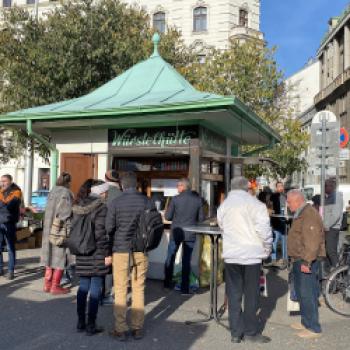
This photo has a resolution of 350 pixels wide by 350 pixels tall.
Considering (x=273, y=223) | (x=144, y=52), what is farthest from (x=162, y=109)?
(x=144, y=52)

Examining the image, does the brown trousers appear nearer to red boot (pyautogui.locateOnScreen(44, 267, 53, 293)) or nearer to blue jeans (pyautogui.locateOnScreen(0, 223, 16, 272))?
red boot (pyautogui.locateOnScreen(44, 267, 53, 293))

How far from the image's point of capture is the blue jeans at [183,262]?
23.0 ft

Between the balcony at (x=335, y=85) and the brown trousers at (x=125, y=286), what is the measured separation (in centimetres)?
3116

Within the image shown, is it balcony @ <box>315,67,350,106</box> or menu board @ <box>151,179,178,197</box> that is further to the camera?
balcony @ <box>315,67,350,106</box>

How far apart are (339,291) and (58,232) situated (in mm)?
4007

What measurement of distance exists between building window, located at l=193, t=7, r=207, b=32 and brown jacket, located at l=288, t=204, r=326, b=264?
104 feet

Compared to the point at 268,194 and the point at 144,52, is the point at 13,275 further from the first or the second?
the point at 144,52

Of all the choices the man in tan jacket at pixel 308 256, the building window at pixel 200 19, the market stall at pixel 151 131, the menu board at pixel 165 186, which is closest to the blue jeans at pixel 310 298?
the man in tan jacket at pixel 308 256

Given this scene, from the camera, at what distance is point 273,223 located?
10.6 meters

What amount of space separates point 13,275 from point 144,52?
11.1 meters

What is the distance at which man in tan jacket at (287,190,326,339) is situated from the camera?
5.02 metres

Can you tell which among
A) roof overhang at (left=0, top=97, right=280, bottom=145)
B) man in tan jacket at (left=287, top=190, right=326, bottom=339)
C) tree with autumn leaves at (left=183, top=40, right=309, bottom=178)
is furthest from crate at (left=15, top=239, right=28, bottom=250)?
tree with autumn leaves at (left=183, top=40, right=309, bottom=178)

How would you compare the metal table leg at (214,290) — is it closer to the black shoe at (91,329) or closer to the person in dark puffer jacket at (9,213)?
the black shoe at (91,329)

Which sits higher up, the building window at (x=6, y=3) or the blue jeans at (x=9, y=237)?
the building window at (x=6, y=3)
